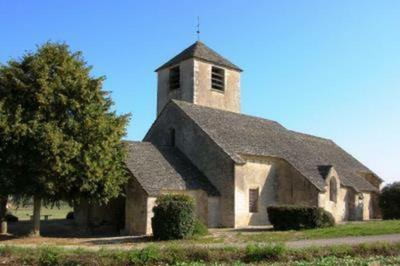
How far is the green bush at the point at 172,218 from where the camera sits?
2472 cm

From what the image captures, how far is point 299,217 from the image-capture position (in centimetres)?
2858

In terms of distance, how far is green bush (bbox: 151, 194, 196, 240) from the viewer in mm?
24719

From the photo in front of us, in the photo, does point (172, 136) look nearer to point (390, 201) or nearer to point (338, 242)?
point (390, 201)

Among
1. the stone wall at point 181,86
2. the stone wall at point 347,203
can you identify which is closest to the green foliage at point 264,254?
the stone wall at point 347,203

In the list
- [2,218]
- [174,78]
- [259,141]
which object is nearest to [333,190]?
[259,141]

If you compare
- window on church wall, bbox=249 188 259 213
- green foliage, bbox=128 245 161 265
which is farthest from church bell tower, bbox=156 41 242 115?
green foliage, bbox=128 245 161 265

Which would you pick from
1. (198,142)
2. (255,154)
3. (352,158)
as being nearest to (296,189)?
(255,154)

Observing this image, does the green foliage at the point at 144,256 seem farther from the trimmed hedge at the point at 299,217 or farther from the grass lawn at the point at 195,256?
the trimmed hedge at the point at 299,217

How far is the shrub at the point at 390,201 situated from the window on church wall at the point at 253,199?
11727 millimetres

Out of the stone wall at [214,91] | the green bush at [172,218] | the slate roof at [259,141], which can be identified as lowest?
the green bush at [172,218]

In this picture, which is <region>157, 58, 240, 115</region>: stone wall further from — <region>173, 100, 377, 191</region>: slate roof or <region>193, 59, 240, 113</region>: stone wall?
<region>173, 100, 377, 191</region>: slate roof

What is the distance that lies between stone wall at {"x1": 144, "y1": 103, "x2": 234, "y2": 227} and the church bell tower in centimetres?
536

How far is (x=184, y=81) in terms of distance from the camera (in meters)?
43.7

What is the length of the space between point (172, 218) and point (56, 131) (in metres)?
6.81
